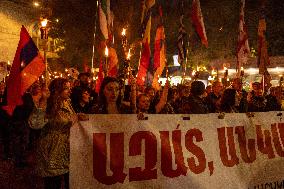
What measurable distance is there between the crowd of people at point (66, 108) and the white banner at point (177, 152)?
24cm

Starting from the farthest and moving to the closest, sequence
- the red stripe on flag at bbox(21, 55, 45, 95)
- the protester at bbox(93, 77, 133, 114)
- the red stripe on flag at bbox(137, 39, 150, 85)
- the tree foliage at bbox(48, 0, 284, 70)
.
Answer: the tree foliage at bbox(48, 0, 284, 70) → the red stripe on flag at bbox(137, 39, 150, 85) → the protester at bbox(93, 77, 133, 114) → the red stripe on flag at bbox(21, 55, 45, 95)

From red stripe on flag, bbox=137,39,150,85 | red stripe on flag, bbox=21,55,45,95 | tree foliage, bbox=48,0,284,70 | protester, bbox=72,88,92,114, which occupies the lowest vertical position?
protester, bbox=72,88,92,114

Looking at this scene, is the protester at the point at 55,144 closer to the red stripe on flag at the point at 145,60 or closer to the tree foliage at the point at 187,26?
the red stripe on flag at the point at 145,60

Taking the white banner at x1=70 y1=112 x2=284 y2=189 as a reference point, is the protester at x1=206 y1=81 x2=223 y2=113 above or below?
above

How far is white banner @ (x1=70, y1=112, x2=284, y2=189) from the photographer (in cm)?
434

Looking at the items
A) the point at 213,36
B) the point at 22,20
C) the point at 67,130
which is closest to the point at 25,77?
the point at 67,130

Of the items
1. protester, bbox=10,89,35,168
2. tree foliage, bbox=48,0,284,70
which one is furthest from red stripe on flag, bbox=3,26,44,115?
tree foliage, bbox=48,0,284,70

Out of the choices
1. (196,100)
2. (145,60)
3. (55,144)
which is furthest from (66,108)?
(145,60)

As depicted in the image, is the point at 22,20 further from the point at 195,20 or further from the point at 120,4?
the point at 195,20

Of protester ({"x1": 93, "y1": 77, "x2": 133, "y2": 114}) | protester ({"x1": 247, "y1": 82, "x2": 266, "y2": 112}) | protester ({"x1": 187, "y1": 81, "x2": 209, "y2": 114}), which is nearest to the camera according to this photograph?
protester ({"x1": 93, "y1": 77, "x2": 133, "y2": 114})

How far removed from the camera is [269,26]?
3142 cm

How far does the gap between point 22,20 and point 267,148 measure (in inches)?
1027

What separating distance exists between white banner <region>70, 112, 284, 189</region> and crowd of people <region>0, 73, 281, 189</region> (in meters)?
0.24

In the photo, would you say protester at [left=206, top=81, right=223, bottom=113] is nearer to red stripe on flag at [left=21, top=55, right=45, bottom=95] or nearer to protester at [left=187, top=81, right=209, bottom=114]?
protester at [left=187, top=81, right=209, bottom=114]
